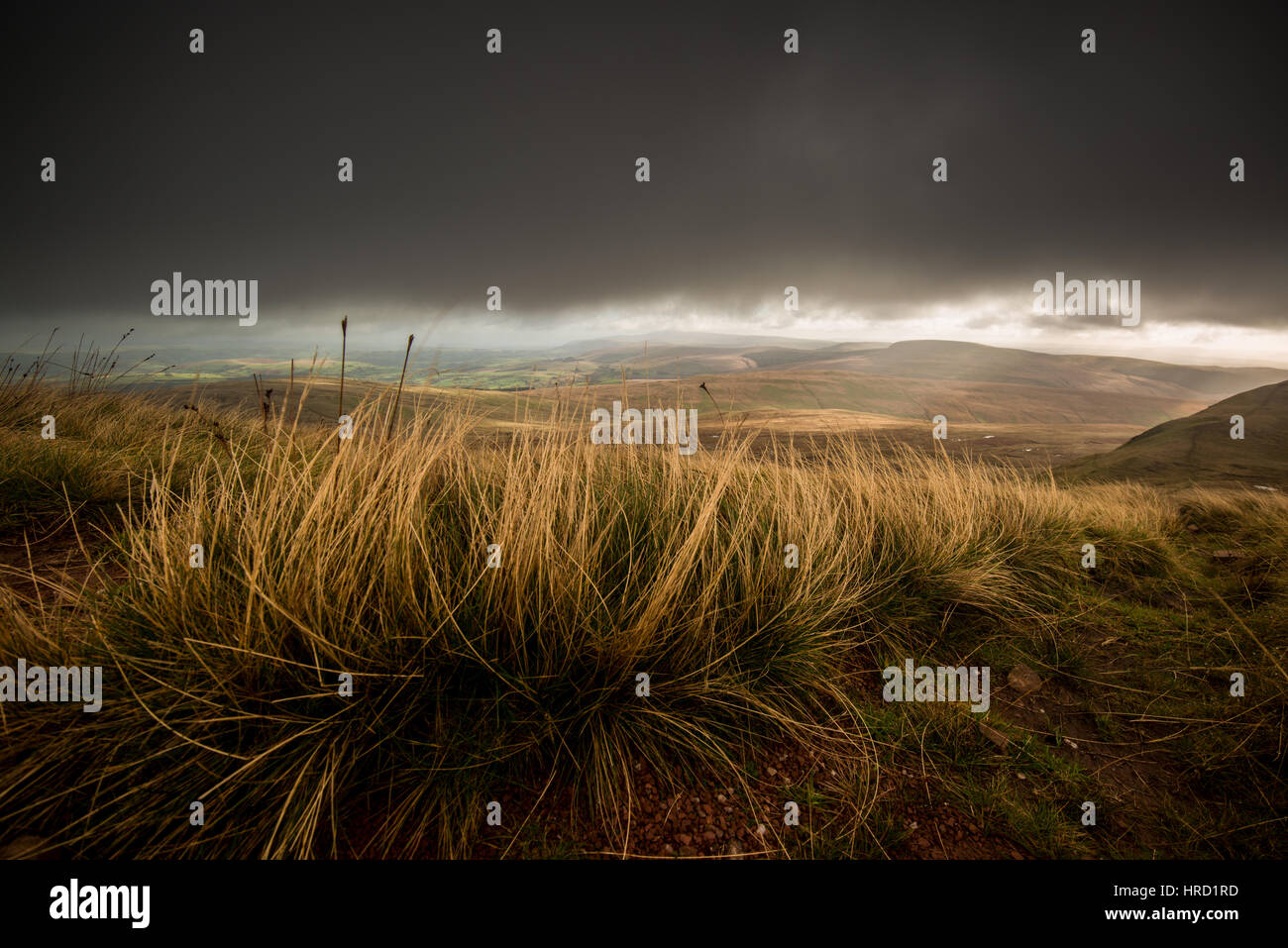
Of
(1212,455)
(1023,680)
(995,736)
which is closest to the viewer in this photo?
(995,736)

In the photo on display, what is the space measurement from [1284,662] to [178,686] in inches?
207

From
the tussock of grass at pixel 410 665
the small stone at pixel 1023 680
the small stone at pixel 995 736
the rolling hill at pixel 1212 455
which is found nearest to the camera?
the tussock of grass at pixel 410 665

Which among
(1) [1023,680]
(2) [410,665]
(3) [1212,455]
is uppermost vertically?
(3) [1212,455]

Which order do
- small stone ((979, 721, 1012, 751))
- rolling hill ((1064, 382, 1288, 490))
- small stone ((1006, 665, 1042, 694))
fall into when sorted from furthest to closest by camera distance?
rolling hill ((1064, 382, 1288, 490)) < small stone ((1006, 665, 1042, 694)) < small stone ((979, 721, 1012, 751))

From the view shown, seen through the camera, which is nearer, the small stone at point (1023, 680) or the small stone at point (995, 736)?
the small stone at point (995, 736)

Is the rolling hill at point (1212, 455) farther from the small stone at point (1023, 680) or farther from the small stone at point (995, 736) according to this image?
the small stone at point (995, 736)

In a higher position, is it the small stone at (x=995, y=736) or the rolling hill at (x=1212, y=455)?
the rolling hill at (x=1212, y=455)

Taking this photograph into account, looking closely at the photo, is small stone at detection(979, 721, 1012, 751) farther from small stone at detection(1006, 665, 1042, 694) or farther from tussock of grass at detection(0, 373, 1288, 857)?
small stone at detection(1006, 665, 1042, 694)

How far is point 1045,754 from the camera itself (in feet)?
6.83

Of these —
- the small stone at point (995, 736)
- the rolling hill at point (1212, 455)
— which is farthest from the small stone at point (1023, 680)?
the rolling hill at point (1212, 455)

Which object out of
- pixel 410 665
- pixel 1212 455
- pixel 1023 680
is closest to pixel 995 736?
pixel 1023 680

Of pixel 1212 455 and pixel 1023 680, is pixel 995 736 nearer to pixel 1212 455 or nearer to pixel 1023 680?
pixel 1023 680

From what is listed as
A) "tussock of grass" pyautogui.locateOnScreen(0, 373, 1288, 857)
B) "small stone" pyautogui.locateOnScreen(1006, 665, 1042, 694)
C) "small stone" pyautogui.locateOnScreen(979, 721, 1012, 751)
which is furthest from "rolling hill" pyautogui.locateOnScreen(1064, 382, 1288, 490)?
"tussock of grass" pyautogui.locateOnScreen(0, 373, 1288, 857)

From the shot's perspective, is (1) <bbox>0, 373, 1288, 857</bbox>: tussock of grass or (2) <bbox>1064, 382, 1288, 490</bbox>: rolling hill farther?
(2) <bbox>1064, 382, 1288, 490</bbox>: rolling hill
